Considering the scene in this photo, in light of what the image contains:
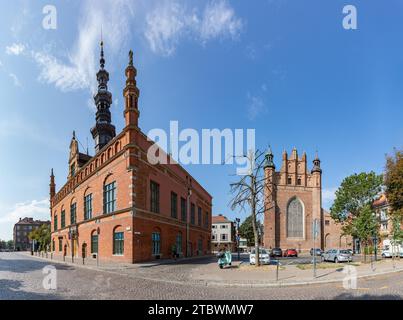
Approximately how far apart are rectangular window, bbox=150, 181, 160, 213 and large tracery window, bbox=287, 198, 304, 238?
46.9 m

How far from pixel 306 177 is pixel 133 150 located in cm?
5758

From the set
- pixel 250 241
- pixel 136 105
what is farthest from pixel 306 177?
pixel 136 105

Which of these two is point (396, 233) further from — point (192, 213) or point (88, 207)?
point (88, 207)

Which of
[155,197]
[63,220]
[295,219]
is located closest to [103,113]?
[63,220]

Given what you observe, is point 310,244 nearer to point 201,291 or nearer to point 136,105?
point 136,105

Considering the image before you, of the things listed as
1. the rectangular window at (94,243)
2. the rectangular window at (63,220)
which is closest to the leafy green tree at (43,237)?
the rectangular window at (63,220)

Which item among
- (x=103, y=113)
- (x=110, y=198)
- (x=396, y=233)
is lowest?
(x=396, y=233)

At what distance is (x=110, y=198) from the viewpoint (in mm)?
30984

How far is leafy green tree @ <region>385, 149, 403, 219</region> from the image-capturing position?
3654 cm

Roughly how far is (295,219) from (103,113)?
4961 cm

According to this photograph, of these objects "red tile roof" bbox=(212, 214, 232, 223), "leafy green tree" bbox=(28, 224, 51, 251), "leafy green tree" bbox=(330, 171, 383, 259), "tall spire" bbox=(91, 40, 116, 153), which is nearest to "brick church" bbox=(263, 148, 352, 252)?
"leafy green tree" bbox=(330, 171, 383, 259)

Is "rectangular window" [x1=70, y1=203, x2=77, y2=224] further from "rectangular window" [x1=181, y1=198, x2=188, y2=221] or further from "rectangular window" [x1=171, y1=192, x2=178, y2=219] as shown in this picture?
"rectangular window" [x1=171, y1=192, x2=178, y2=219]
